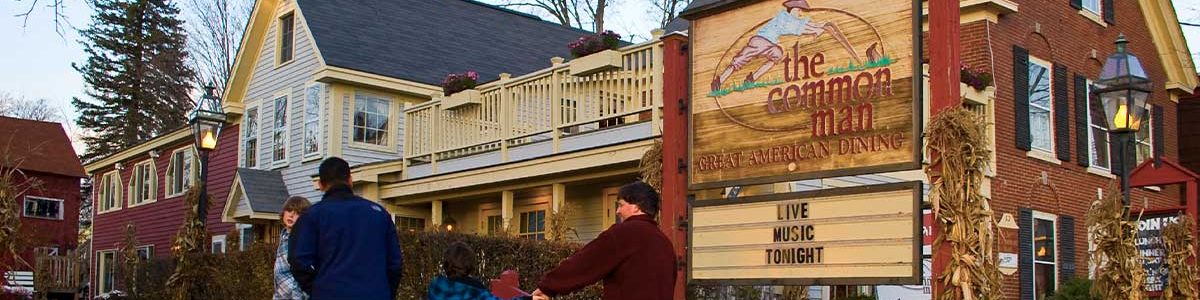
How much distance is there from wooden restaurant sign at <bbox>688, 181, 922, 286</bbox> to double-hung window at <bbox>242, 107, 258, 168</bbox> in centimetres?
1840

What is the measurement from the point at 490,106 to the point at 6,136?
87.2ft

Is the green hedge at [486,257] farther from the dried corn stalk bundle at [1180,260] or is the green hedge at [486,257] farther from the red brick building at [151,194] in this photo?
the red brick building at [151,194]

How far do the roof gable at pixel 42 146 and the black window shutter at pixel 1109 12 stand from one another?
29.0m

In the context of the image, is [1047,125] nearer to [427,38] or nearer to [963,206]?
[427,38]

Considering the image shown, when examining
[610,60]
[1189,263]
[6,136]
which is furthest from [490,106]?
[6,136]

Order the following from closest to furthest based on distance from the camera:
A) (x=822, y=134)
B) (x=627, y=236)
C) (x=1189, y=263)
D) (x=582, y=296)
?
1. (x=627, y=236)
2. (x=822, y=134)
3. (x=1189, y=263)
4. (x=582, y=296)

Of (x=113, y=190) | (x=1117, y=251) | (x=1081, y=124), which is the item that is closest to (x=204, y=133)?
(x=1117, y=251)

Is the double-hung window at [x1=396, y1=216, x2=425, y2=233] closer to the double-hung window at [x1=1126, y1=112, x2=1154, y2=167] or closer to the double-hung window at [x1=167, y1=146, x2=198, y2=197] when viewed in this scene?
the double-hung window at [x1=167, y1=146, x2=198, y2=197]

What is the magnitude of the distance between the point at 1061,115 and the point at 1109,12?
9.87 ft

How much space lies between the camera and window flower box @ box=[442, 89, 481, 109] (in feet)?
56.3

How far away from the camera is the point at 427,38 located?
23984mm

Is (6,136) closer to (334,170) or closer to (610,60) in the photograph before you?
(610,60)

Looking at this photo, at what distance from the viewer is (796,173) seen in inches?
295

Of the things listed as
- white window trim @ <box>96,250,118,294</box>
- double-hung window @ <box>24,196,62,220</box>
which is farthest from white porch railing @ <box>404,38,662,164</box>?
double-hung window @ <box>24,196,62,220</box>
